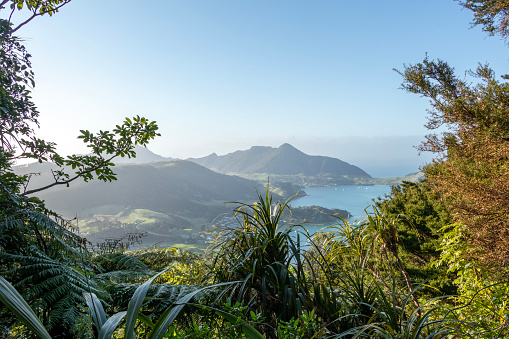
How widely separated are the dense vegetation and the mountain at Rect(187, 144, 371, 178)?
91344mm

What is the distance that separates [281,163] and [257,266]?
105 meters

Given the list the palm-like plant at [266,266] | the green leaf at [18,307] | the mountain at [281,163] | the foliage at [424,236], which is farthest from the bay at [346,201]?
the mountain at [281,163]

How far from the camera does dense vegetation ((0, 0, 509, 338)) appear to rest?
942 mm

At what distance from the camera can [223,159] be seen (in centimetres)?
13000

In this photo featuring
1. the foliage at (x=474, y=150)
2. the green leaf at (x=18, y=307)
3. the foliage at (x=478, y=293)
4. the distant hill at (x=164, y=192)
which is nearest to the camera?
the green leaf at (x=18, y=307)

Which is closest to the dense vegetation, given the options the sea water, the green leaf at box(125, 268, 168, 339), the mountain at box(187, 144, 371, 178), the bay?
the green leaf at box(125, 268, 168, 339)

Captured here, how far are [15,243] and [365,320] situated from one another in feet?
6.21

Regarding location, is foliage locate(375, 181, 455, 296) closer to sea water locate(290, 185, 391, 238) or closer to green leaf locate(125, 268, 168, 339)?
green leaf locate(125, 268, 168, 339)

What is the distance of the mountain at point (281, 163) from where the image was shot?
97.9 meters

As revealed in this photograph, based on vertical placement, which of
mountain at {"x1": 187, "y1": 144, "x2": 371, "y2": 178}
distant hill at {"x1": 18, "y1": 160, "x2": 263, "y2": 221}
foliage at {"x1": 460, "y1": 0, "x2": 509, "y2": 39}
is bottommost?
distant hill at {"x1": 18, "y1": 160, "x2": 263, "y2": 221}

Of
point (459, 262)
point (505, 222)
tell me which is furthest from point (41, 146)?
point (505, 222)

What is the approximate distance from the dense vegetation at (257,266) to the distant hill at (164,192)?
145ft

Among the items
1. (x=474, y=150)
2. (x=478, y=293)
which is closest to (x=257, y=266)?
(x=478, y=293)

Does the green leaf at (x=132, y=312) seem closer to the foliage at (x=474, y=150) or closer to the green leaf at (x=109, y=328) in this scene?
the green leaf at (x=109, y=328)
